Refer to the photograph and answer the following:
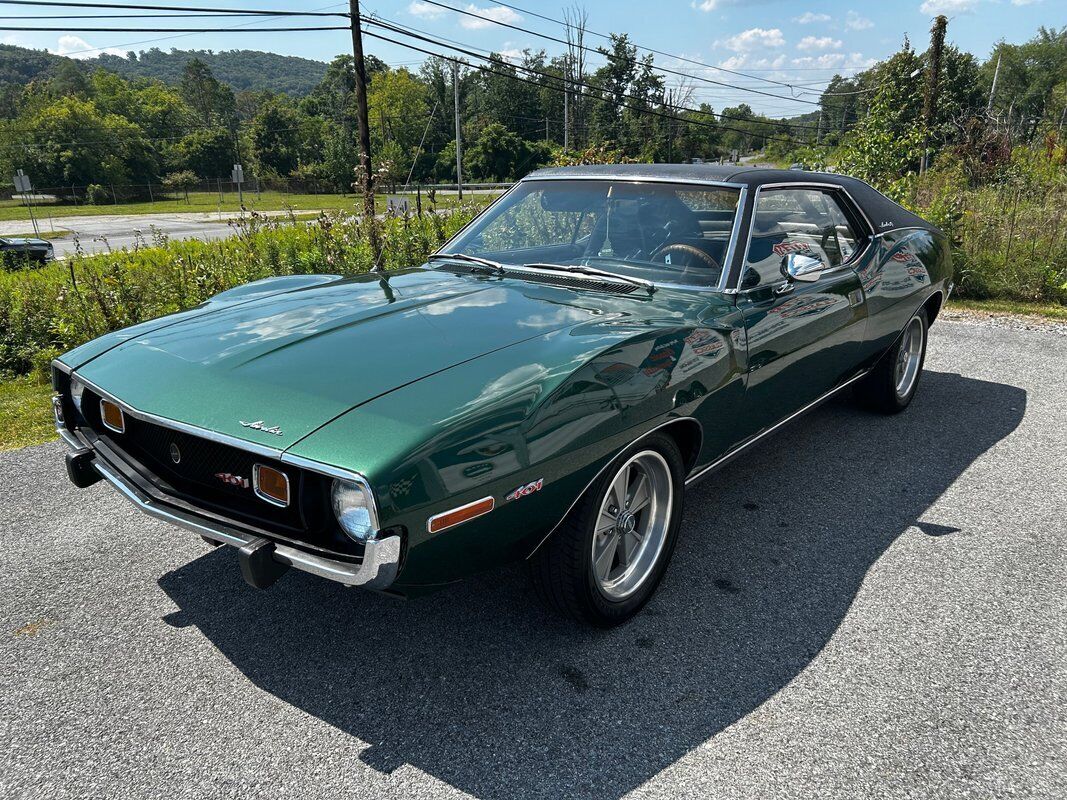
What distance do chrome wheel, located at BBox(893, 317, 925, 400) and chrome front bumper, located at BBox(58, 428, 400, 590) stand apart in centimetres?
402

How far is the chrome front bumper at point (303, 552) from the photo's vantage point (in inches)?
72.3

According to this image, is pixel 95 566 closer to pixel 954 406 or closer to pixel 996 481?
pixel 996 481

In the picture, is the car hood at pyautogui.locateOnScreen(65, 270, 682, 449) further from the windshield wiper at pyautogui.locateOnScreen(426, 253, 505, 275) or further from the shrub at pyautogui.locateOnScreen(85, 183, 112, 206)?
the shrub at pyautogui.locateOnScreen(85, 183, 112, 206)

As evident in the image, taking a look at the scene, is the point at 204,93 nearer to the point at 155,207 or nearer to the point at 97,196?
the point at 97,196

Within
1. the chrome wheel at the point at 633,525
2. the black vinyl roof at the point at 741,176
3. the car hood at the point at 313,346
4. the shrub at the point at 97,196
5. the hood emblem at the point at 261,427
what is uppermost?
the black vinyl roof at the point at 741,176

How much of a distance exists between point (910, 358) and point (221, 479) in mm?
4475

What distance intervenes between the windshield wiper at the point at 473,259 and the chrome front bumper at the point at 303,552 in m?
1.80

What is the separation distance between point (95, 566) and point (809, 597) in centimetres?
287

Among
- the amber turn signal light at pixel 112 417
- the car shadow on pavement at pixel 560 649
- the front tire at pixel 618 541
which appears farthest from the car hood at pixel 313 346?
the car shadow on pavement at pixel 560 649

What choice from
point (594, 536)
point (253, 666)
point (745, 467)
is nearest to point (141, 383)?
point (253, 666)

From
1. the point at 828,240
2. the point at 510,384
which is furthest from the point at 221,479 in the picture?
the point at 828,240

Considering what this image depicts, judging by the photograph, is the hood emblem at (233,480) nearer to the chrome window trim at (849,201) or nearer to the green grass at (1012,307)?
the chrome window trim at (849,201)

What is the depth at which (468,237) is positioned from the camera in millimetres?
3875

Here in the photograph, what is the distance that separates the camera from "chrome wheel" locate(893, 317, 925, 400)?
4.84 m
